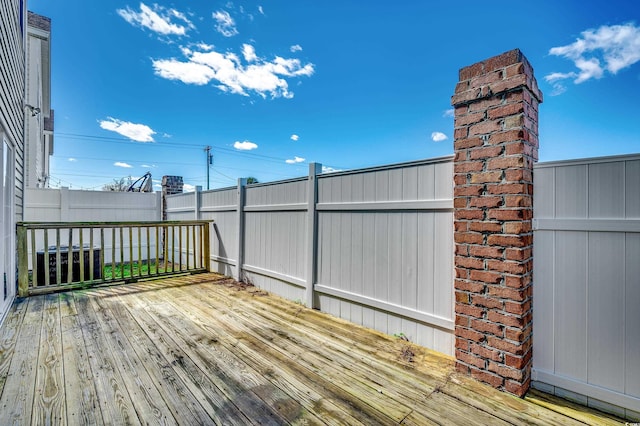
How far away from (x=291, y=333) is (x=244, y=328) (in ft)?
1.61

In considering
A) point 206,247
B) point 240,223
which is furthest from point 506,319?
point 206,247

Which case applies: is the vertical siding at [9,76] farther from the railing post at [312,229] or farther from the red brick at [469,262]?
the red brick at [469,262]

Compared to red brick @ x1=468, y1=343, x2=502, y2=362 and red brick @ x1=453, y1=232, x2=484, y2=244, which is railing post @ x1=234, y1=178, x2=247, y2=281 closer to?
red brick @ x1=453, y1=232, x2=484, y2=244

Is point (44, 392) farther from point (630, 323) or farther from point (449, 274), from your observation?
point (630, 323)

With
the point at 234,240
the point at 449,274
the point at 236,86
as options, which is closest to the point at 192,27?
the point at 236,86

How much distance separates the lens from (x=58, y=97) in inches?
351

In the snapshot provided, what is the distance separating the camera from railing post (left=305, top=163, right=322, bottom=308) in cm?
339

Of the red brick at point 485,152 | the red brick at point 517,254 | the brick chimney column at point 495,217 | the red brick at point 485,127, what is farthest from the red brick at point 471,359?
the red brick at point 485,127

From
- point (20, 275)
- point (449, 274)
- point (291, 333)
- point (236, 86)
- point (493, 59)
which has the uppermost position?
point (236, 86)

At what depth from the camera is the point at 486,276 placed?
6.18 feet

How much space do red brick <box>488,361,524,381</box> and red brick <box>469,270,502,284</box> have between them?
0.53 metres

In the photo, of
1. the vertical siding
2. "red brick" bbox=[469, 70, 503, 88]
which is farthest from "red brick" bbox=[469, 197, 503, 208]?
the vertical siding

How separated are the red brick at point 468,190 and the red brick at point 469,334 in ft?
3.13

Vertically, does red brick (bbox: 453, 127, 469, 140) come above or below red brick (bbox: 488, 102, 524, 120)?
below
